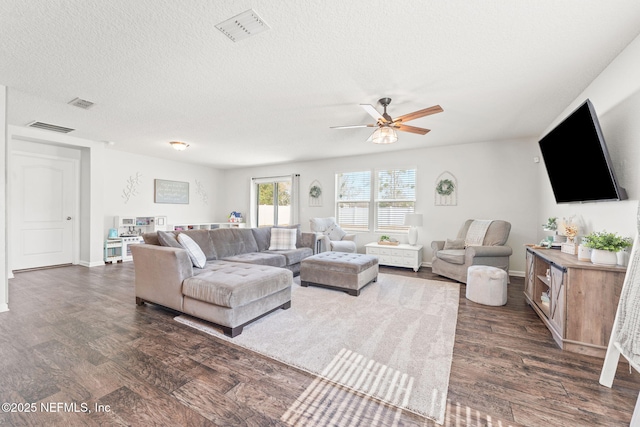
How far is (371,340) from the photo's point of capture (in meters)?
2.36

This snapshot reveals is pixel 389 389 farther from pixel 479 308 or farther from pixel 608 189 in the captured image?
pixel 608 189

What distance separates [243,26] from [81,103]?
2864 mm

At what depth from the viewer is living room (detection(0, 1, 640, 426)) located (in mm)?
2361

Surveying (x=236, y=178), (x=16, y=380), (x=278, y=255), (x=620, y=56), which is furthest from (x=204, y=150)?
(x=620, y=56)

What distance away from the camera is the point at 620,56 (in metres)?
2.28

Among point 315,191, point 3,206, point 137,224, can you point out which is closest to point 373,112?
point 315,191

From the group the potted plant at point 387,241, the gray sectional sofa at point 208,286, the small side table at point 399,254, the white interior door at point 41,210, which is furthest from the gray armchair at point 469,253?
the white interior door at point 41,210

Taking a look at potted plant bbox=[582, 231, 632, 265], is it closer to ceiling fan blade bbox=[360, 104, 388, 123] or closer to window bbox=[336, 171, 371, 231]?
ceiling fan blade bbox=[360, 104, 388, 123]

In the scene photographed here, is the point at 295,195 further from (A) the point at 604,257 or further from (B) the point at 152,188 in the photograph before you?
Answer: (A) the point at 604,257

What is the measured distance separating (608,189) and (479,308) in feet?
5.55

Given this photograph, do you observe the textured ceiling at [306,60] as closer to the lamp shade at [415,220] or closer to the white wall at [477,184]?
the white wall at [477,184]

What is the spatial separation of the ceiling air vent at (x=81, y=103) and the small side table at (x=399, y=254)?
193 inches

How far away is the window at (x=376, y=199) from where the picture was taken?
5855 mm

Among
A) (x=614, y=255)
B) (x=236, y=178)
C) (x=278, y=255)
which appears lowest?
(x=278, y=255)
